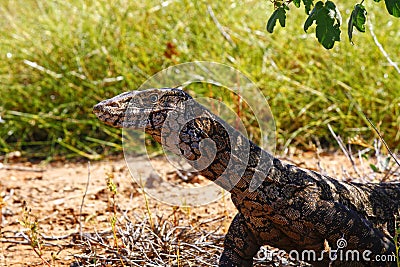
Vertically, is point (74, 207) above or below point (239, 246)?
above

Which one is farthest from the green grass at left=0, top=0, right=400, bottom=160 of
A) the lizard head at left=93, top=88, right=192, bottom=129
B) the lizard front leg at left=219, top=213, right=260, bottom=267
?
the lizard head at left=93, top=88, right=192, bottom=129

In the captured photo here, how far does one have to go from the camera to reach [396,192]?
267 cm

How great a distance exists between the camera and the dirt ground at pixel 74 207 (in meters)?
3.26

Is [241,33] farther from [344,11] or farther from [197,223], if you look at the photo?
[197,223]

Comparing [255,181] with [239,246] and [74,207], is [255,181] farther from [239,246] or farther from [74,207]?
[74,207]

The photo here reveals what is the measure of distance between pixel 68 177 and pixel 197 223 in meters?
1.66

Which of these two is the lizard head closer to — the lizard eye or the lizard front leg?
the lizard eye

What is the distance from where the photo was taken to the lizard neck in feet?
7.52

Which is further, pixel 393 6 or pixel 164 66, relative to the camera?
pixel 164 66

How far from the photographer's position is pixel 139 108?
2.29 m

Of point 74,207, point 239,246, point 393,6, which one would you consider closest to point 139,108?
point 239,246

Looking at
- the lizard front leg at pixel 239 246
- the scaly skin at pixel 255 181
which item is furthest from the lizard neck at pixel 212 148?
the lizard front leg at pixel 239 246

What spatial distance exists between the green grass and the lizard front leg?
2598 mm

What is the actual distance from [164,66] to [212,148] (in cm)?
333
